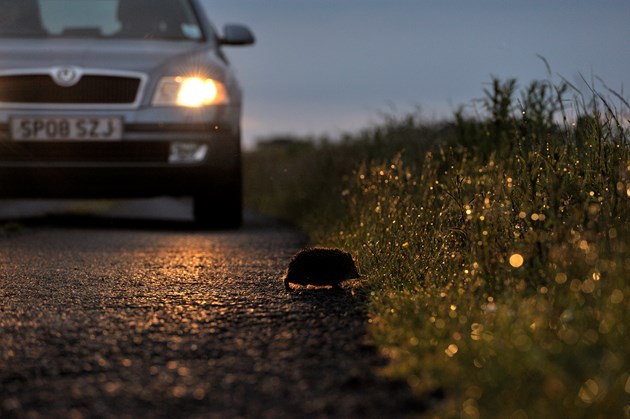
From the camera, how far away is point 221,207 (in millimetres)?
7879

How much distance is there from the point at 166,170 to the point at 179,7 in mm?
1609

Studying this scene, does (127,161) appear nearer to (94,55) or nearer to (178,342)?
(94,55)

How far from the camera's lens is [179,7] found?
8.06 meters

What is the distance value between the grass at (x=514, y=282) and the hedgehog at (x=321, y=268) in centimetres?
14

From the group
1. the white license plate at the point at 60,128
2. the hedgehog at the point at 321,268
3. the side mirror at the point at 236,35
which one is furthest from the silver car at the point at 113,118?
the hedgehog at the point at 321,268

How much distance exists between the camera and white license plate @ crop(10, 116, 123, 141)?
279 inches

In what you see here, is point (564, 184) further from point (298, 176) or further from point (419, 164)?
point (298, 176)

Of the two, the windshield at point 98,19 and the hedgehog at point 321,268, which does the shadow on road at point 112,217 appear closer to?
the windshield at point 98,19

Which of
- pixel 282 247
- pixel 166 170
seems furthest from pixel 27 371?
pixel 166 170

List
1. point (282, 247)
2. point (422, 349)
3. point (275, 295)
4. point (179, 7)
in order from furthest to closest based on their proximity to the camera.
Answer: point (179, 7) < point (282, 247) < point (275, 295) < point (422, 349)

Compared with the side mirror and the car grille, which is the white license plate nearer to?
the car grille

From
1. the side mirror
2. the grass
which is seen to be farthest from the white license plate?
the grass

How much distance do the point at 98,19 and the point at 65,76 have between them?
1.00 meters

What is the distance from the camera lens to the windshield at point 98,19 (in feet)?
25.4
